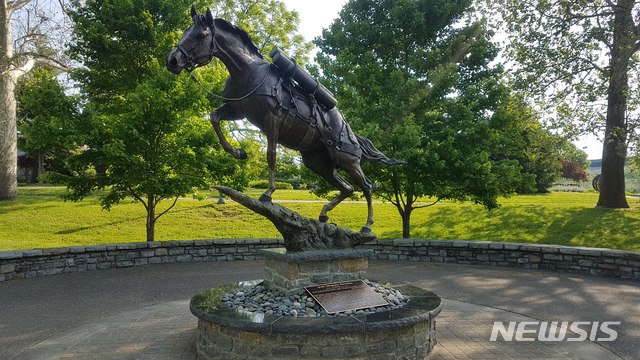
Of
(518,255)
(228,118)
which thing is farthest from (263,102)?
(518,255)

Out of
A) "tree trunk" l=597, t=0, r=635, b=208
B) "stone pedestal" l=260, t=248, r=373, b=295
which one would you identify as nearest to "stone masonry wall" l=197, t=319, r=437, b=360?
"stone pedestal" l=260, t=248, r=373, b=295

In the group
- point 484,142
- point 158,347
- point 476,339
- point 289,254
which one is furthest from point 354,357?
point 484,142

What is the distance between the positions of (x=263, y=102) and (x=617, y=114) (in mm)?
16232

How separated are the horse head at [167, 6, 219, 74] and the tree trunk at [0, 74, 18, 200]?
1708 centimetres

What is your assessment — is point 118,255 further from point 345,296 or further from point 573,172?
point 573,172

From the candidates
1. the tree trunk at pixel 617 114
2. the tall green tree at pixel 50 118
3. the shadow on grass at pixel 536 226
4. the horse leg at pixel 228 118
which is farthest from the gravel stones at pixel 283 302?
the tree trunk at pixel 617 114

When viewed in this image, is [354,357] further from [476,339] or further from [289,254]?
[476,339]

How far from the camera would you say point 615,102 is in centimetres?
1614

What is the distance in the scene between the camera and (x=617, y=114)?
1634 centimetres

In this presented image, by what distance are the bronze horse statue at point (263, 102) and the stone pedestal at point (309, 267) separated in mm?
715

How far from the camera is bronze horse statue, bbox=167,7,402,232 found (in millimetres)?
5203

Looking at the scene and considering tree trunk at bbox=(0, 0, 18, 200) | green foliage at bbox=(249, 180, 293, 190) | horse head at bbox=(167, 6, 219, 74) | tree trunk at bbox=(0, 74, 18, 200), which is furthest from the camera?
green foliage at bbox=(249, 180, 293, 190)

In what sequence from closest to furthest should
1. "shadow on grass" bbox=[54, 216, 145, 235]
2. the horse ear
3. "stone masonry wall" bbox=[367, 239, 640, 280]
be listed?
the horse ear → "stone masonry wall" bbox=[367, 239, 640, 280] → "shadow on grass" bbox=[54, 216, 145, 235]

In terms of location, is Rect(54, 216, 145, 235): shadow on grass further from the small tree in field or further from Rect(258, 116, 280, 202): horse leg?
the small tree in field
